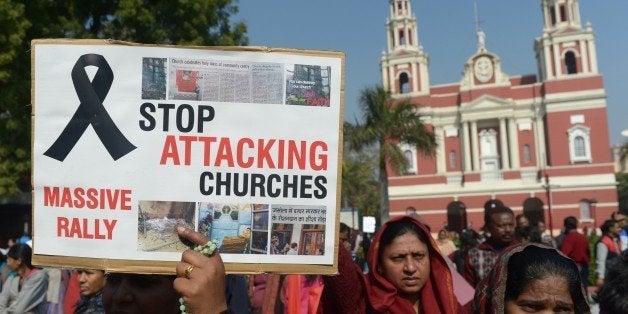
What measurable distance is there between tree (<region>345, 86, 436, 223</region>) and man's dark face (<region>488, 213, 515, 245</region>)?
16210mm

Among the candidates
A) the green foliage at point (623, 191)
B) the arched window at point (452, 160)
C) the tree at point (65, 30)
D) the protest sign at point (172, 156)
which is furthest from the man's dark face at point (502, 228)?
the green foliage at point (623, 191)

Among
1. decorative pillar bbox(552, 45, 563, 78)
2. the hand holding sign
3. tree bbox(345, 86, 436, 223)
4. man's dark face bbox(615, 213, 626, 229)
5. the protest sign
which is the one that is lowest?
man's dark face bbox(615, 213, 626, 229)

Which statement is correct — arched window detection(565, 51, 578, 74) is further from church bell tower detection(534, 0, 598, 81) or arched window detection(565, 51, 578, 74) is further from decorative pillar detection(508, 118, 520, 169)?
decorative pillar detection(508, 118, 520, 169)

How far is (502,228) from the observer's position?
4.39 meters

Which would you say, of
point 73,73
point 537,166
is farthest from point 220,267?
point 537,166

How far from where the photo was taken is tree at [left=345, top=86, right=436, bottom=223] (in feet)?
68.3

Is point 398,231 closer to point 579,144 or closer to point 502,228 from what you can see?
point 502,228

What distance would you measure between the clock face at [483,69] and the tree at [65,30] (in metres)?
31.4

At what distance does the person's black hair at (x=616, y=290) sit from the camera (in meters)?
1.88

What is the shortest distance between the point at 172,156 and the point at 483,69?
43547 mm

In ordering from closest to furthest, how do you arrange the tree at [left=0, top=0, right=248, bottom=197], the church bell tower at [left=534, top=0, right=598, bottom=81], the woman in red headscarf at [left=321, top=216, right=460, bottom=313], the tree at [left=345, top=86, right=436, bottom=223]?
the woman in red headscarf at [left=321, top=216, right=460, bottom=313], the tree at [left=0, top=0, right=248, bottom=197], the tree at [left=345, top=86, right=436, bottom=223], the church bell tower at [left=534, top=0, right=598, bottom=81]

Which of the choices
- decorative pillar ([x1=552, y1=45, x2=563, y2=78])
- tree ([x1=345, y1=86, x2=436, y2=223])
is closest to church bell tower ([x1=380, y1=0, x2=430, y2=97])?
decorative pillar ([x1=552, y1=45, x2=563, y2=78])

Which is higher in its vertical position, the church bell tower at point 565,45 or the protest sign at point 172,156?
the church bell tower at point 565,45

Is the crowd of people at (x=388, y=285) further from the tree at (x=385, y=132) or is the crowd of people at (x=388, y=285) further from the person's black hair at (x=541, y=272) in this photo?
the tree at (x=385, y=132)
